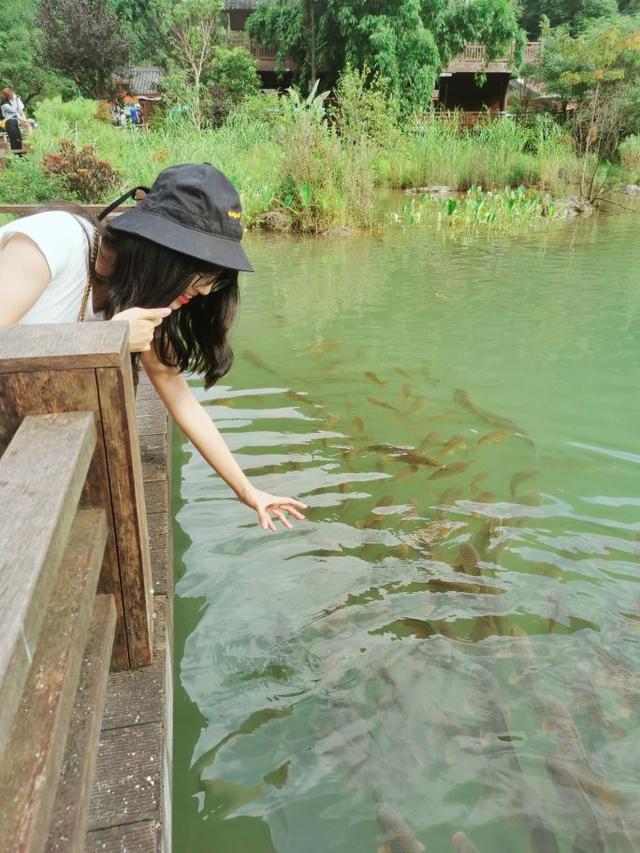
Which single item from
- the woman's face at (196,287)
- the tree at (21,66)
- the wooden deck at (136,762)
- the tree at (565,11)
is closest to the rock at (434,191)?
the woman's face at (196,287)

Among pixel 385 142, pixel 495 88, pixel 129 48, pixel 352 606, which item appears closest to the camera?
pixel 352 606

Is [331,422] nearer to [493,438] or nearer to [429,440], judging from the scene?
[429,440]

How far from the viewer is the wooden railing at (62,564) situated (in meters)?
0.82

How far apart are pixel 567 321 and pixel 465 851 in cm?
615

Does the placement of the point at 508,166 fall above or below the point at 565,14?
below

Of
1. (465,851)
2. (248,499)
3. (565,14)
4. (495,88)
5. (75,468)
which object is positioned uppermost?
(565,14)

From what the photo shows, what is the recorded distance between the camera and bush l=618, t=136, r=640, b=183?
1997cm

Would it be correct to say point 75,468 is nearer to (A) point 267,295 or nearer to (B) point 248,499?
(B) point 248,499

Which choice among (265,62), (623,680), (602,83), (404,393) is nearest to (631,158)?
(602,83)

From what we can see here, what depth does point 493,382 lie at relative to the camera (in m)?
5.51

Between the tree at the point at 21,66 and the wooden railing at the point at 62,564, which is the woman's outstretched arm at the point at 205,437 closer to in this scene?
the wooden railing at the point at 62,564

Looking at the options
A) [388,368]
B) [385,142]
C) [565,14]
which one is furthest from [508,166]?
A: [565,14]

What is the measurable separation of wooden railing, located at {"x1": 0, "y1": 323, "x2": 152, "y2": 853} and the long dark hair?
1.55 ft

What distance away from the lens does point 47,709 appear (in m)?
0.99
